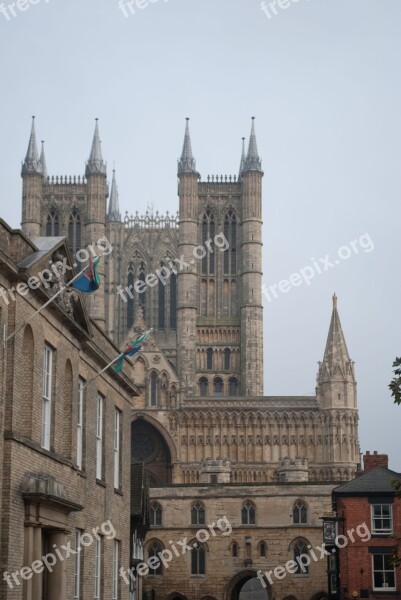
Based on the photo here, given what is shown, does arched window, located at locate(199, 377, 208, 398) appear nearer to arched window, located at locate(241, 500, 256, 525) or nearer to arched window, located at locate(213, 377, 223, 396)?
arched window, located at locate(213, 377, 223, 396)

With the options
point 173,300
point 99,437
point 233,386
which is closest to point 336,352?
point 233,386

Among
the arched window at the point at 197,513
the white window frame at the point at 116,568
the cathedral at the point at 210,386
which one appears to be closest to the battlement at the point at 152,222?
the cathedral at the point at 210,386

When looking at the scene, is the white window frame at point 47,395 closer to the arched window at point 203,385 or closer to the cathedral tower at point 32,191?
the arched window at point 203,385

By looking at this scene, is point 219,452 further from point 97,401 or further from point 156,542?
point 97,401

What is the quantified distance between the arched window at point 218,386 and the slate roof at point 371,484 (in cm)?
5682

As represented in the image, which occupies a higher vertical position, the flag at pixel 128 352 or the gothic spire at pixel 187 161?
the gothic spire at pixel 187 161

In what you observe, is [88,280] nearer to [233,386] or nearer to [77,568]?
[77,568]

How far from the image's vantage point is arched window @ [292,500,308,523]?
253 feet

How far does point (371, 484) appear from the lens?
2304 inches

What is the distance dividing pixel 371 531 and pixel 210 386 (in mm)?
59352

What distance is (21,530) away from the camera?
25.7 meters

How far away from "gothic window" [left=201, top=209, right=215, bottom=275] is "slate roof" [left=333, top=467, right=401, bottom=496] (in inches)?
2507

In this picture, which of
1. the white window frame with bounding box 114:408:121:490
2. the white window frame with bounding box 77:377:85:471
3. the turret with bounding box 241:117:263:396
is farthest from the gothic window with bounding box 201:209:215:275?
the white window frame with bounding box 77:377:85:471

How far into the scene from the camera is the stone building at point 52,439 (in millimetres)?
25125
